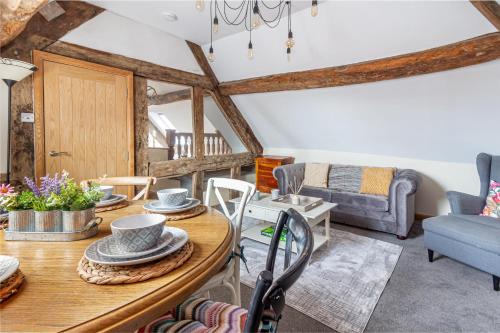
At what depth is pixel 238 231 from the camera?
5.08 feet

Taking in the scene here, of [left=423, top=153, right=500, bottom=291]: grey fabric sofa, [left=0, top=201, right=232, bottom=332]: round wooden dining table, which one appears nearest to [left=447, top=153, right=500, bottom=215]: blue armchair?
[left=423, top=153, right=500, bottom=291]: grey fabric sofa

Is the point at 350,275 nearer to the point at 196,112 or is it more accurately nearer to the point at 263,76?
the point at 263,76

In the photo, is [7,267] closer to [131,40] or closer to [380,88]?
[131,40]

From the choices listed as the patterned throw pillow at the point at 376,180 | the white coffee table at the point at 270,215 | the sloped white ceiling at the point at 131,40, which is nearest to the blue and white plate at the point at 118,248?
the white coffee table at the point at 270,215

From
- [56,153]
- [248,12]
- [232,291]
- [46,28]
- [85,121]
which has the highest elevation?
[248,12]

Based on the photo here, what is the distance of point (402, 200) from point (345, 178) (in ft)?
3.37

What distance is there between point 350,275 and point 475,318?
799 mm

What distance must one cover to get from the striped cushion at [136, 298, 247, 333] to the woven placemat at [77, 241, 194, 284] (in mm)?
289

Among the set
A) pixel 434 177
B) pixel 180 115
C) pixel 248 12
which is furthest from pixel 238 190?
pixel 180 115

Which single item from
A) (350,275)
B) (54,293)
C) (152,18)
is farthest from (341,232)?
(152,18)

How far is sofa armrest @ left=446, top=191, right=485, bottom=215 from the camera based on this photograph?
2.56m

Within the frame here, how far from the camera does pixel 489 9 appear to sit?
188 centimetres

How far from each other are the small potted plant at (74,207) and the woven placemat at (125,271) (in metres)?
0.23

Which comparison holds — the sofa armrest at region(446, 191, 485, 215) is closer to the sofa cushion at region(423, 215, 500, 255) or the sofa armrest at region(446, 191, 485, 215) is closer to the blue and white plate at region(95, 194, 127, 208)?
the sofa cushion at region(423, 215, 500, 255)
